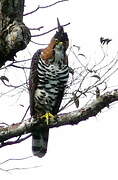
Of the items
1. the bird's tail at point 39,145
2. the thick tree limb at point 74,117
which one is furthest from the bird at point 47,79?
the thick tree limb at point 74,117

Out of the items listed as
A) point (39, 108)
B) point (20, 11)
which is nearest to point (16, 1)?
point (20, 11)

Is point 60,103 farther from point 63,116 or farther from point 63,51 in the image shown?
point 63,116

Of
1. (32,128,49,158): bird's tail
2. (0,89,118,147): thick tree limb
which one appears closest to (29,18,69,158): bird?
(32,128,49,158): bird's tail

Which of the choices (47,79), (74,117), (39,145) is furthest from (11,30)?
(39,145)

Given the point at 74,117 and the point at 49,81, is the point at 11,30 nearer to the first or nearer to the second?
the point at 74,117

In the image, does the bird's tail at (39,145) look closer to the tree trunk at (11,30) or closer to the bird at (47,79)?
the bird at (47,79)

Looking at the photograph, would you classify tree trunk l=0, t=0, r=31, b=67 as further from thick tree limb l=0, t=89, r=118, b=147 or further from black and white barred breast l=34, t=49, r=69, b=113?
black and white barred breast l=34, t=49, r=69, b=113

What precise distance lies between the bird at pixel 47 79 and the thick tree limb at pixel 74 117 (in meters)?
1.60

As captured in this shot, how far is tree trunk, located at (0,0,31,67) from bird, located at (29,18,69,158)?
162 centimetres

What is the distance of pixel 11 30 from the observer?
9.62 feet

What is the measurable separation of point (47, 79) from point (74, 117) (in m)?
1.83

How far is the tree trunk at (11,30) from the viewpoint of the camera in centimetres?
285

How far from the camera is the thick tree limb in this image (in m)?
2.80

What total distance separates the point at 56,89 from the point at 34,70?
12.0 inches
